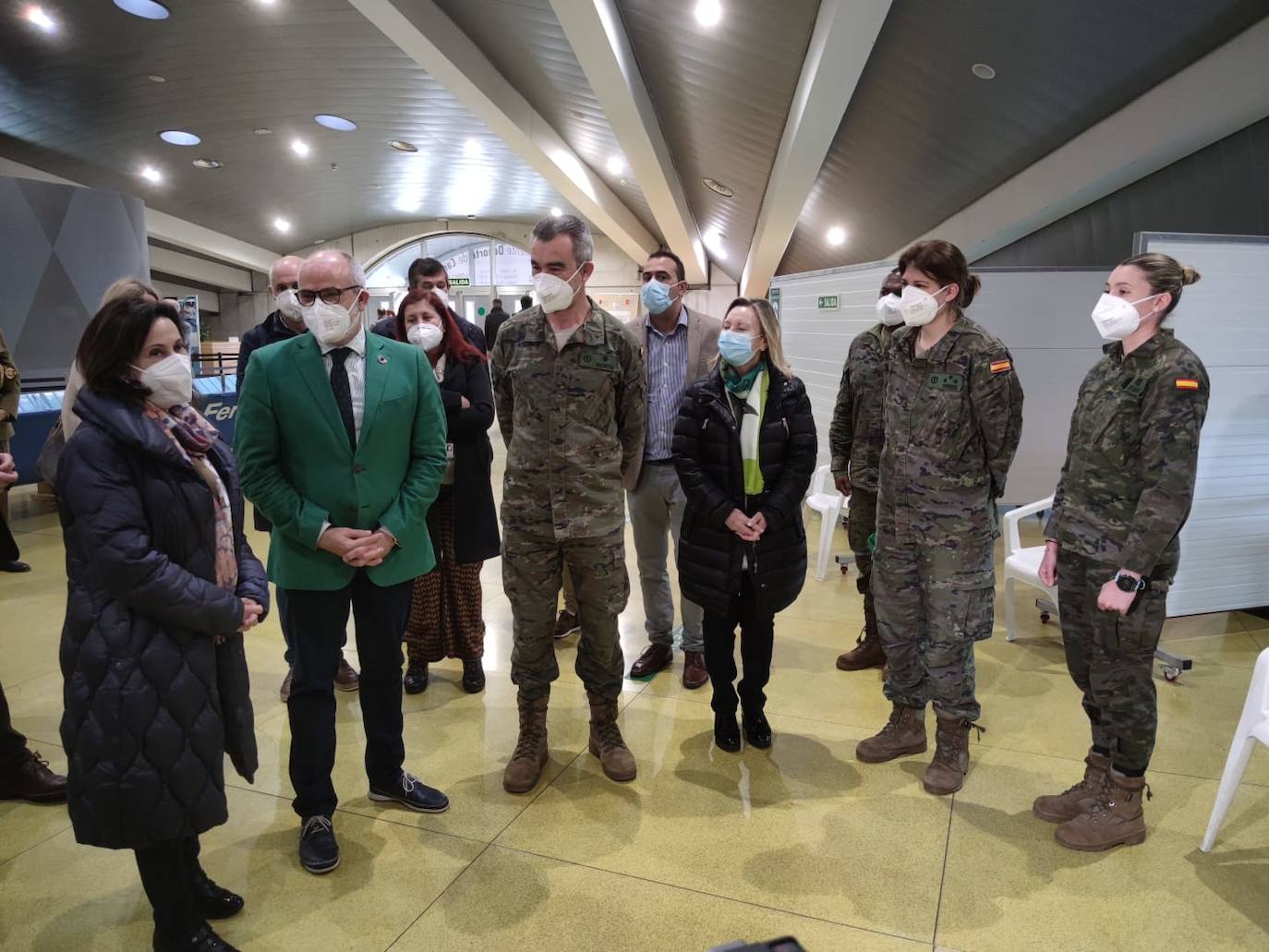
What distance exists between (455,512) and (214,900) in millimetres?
1416

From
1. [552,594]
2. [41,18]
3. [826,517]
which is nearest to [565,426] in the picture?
[552,594]

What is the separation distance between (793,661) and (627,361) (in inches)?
69.9

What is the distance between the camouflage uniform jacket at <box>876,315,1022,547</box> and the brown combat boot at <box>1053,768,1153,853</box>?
0.79 metres

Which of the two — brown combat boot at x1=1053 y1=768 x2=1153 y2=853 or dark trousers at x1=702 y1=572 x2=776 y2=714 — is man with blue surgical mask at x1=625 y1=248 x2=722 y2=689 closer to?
dark trousers at x1=702 y1=572 x2=776 y2=714

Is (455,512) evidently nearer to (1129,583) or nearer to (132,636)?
(132,636)

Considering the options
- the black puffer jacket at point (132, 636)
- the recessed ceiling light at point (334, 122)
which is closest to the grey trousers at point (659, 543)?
the black puffer jacket at point (132, 636)

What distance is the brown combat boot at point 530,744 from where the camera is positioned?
240 centimetres

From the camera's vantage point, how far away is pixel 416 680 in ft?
10.1

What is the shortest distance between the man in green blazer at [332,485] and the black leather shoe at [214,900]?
0.19 m

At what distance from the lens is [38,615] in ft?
12.9

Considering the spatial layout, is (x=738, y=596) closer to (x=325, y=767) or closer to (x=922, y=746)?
(x=922, y=746)

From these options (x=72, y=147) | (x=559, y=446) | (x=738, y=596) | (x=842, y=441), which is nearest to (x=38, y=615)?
(x=559, y=446)

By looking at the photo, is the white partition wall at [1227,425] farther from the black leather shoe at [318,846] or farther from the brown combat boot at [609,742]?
the black leather shoe at [318,846]

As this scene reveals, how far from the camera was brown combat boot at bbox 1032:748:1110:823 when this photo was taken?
222cm
